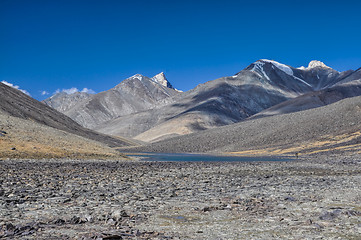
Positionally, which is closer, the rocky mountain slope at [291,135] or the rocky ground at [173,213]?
the rocky ground at [173,213]

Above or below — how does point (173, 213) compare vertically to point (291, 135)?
below

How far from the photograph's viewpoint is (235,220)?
13.8m

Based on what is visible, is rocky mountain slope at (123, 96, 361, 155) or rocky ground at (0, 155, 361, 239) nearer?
rocky ground at (0, 155, 361, 239)

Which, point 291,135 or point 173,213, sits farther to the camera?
point 291,135

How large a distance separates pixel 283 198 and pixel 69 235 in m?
11.6

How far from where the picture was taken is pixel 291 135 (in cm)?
13412

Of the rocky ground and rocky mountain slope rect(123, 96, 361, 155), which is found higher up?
rocky mountain slope rect(123, 96, 361, 155)

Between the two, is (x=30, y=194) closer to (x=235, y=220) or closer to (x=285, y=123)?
(x=235, y=220)

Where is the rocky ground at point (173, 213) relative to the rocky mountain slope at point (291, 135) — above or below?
below

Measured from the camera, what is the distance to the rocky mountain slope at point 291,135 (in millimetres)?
110419

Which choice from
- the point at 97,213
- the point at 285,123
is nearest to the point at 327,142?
the point at 285,123

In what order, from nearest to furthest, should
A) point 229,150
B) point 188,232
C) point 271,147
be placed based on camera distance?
point 188,232 < point 271,147 < point 229,150

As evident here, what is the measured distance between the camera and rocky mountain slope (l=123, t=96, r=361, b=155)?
11042 centimetres

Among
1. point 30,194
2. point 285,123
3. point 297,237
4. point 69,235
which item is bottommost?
point 297,237
